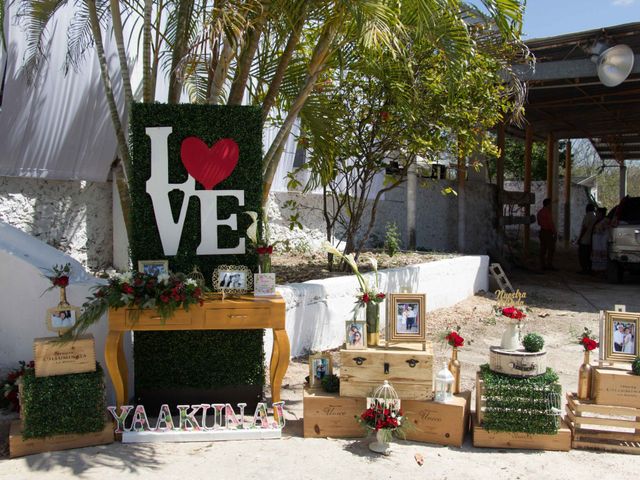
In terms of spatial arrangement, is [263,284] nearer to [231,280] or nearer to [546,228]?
[231,280]

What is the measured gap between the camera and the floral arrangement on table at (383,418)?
13.3ft

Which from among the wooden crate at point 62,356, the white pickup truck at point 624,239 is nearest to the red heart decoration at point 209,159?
the wooden crate at point 62,356

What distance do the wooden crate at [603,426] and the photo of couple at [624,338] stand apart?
0.41m

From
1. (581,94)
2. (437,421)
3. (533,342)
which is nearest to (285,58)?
(533,342)

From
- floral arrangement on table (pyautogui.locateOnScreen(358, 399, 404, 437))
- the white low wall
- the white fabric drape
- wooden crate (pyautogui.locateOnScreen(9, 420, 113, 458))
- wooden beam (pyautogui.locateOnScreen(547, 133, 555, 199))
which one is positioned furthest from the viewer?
wooden beam (pyautogui.locateOnScreen(547, 133, 555, 199))

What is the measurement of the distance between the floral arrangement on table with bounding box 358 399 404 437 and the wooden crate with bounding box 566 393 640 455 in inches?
47.8

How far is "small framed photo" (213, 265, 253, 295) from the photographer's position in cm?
464

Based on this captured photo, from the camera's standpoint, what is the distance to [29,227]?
7.05 meters

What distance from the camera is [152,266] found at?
454cm

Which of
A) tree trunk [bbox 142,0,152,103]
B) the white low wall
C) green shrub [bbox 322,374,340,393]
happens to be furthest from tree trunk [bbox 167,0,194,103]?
green shrub [bbox 322,374,340,393]

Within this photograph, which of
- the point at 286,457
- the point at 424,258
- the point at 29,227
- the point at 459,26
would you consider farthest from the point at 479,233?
the point at 286,457

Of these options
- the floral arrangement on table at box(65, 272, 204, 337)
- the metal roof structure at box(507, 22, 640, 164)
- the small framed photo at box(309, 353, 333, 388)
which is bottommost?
the small framed photo at box(309, 353, 333, 388)

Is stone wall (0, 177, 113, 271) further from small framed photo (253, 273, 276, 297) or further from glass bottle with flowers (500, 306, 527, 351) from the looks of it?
glass bottle with flowers (500, 306, 527, 351)

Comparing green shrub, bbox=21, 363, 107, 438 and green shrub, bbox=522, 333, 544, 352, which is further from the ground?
green shrub, bbox=522, 333, 544, 352
